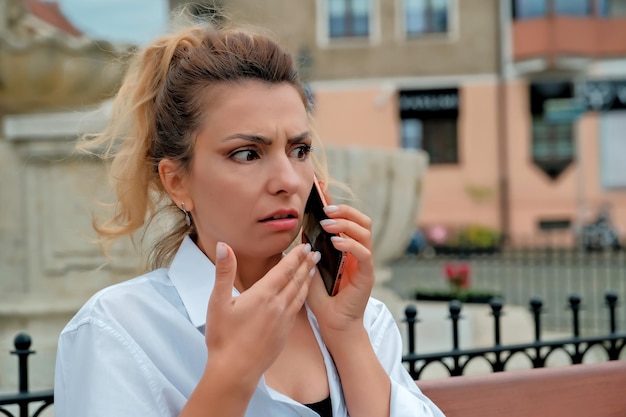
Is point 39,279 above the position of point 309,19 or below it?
below

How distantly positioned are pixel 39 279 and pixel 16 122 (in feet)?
3.05

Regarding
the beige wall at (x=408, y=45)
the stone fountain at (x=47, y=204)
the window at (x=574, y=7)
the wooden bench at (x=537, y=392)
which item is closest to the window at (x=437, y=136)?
the beige wall at (x=408, y=45)

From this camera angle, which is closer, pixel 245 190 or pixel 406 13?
pixel 245 190

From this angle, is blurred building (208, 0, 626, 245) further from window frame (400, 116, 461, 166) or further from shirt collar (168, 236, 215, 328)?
shirt collar (168, 236, 215, 328)

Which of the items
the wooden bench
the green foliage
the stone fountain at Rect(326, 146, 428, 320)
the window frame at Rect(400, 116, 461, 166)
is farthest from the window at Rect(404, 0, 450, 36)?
the wooden bench

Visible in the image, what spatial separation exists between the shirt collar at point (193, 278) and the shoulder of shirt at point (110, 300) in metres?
0.06

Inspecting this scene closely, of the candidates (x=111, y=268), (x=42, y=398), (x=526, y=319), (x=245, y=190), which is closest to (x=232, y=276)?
(x=245, y=190)

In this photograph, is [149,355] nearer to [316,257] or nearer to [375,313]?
[316,257]

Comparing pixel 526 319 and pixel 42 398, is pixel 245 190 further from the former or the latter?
pixel 526 319

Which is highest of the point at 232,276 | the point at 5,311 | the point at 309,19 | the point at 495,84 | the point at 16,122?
the point at 309,19

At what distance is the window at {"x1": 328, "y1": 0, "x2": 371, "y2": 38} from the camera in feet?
72.8

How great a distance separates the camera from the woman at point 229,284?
4.44ft

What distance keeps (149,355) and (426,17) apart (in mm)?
21774

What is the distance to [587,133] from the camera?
850 inches
